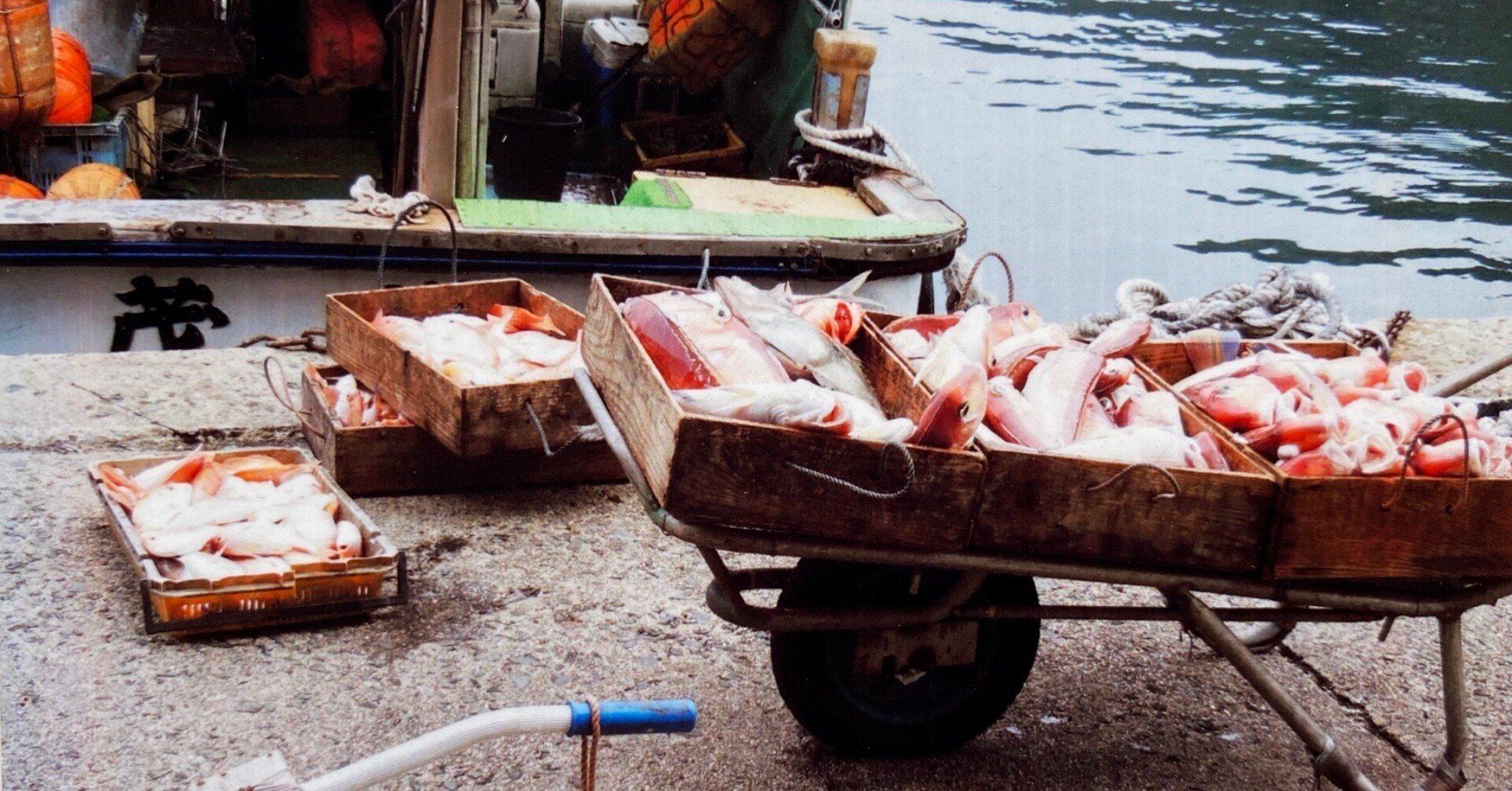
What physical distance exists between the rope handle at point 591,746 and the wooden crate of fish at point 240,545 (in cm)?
154

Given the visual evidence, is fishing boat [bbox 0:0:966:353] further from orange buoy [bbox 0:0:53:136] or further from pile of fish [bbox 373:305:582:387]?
pile of fish [bbox 373:305:582:387]

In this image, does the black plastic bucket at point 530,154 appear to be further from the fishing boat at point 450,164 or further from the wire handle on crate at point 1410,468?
the wire handle on crate at point 1410,468

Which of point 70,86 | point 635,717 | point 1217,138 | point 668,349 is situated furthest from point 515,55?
point 1217,138

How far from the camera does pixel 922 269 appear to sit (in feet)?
22.9

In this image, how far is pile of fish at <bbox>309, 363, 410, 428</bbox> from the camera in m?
4.48

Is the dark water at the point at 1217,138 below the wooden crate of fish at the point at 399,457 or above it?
below

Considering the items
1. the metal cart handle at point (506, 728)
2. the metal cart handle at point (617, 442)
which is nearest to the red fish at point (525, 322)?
the metal cart handle at point (617, 442)

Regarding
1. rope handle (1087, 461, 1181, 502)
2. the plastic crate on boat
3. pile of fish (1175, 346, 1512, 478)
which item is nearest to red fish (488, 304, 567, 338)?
pile of fish (1175, 346, 1512, 478)

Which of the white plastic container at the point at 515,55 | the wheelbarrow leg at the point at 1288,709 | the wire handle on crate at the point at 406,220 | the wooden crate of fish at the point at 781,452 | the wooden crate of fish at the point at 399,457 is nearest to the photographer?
the wooden crate of fish at the point at 781,452

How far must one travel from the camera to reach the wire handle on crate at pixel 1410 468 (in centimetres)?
269

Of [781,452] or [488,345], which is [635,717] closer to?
[781,452]

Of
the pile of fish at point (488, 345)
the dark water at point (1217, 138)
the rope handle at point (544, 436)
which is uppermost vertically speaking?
the pile of fish at point (488, 345)

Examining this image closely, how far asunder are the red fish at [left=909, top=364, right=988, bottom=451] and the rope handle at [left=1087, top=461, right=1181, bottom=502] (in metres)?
0.28

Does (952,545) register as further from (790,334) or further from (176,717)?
(176,717)
